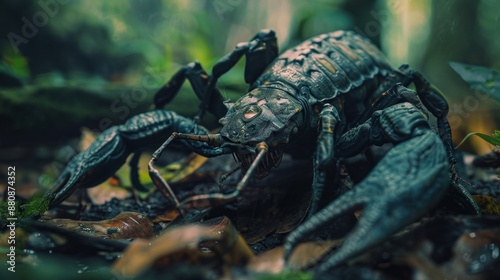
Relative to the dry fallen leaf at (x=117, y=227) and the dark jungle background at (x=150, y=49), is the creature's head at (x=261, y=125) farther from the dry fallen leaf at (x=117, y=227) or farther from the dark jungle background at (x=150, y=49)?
the dark jungle background at (x=150, y=49)

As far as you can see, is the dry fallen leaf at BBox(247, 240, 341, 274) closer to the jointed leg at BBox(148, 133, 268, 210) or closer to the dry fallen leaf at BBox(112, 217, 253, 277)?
the dry fallen leaf at BBox(112, 217, 253, 277)

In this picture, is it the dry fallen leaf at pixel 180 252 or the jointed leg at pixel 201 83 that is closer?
the dry fallen leaf at pixel 180 252

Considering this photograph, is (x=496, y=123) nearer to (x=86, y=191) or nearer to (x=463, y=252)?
(x=463, y=252)

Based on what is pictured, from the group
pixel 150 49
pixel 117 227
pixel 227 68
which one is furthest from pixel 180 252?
pixel 150 49

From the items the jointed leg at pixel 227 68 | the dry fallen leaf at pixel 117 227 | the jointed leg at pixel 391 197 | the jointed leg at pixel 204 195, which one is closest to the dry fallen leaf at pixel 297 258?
the jointed leg at pixel 391 197

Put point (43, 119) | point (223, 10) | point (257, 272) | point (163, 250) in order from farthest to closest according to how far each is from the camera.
A: 1. point (223, 10)
2. point (43, 119)
3. point (257, 272)
4. point (163, 250)

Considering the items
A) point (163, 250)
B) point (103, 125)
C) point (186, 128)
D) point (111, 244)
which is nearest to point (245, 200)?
point (186, 128)

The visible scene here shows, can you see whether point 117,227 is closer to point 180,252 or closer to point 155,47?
point 180,252
